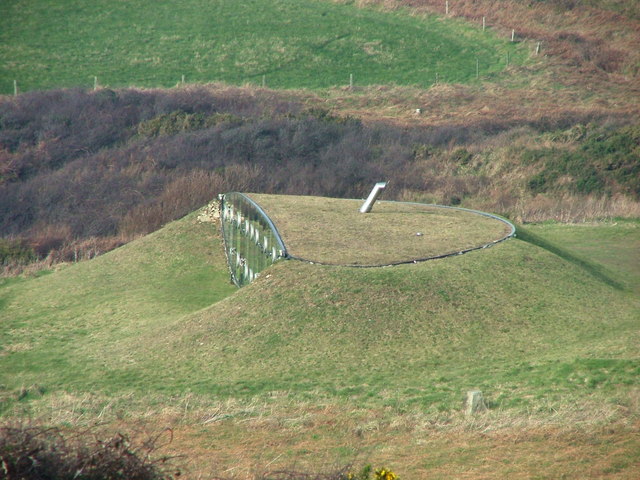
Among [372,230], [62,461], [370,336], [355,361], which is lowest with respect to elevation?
[355,361]

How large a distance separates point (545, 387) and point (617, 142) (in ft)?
69.3

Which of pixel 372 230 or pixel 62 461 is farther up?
pixel 62 461

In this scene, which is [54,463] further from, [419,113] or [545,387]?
[419,113]

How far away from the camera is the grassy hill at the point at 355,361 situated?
7.48 metres

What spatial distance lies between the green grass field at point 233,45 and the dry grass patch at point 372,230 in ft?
87.6

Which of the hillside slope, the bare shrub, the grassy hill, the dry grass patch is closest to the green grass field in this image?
the dry grass patch

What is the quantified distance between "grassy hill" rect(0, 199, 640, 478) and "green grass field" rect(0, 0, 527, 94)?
29.1 m

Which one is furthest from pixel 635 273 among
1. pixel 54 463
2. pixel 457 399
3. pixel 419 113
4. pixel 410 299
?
pixel 419 113

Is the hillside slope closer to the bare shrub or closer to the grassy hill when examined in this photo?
the grassy hill

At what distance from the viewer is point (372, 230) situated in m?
12.5

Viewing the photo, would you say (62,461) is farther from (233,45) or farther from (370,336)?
(233,45)

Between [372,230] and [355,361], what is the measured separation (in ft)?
11.2

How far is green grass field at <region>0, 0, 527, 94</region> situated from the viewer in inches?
1603

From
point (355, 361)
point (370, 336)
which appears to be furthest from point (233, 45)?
point (355, 361)
